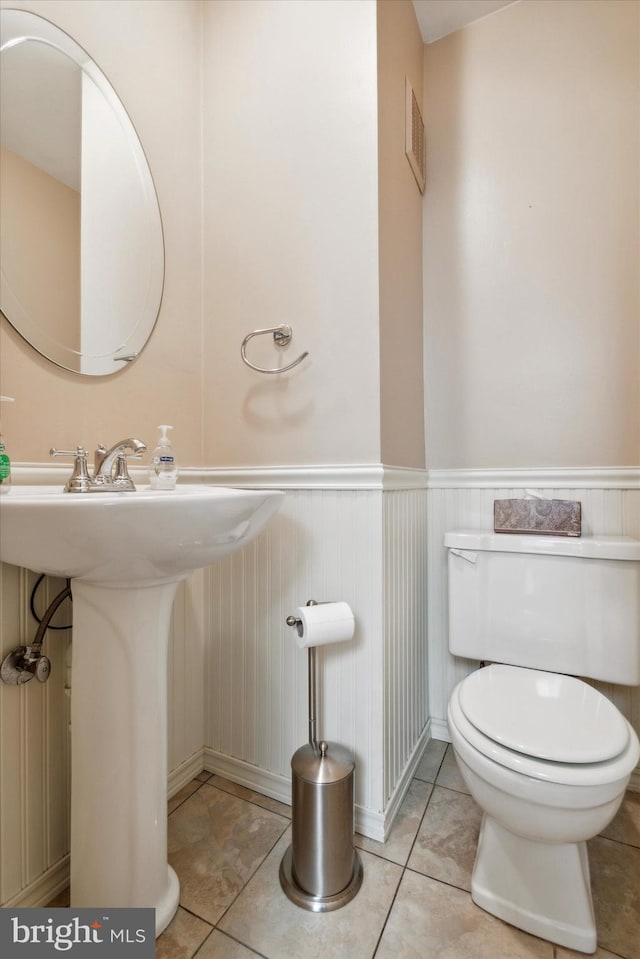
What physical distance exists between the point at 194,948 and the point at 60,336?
129 cm

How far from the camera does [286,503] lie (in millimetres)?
1260

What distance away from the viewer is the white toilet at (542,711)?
794mm

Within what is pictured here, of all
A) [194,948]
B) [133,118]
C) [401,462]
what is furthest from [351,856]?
[133,118]

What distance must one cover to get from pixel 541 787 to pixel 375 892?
50 centimetres

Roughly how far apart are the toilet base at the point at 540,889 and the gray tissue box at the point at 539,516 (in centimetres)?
74

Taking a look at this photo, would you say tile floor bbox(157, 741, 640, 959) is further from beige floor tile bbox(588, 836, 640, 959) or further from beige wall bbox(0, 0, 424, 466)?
beige wall bbox(0, 0, 424, 466)

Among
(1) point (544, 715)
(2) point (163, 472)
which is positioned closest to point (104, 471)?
(2) point (163, 472)

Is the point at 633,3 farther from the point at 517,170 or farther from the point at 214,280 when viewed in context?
the point at 214,280

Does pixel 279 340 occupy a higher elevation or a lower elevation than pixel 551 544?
higher

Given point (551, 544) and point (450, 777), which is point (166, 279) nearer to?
point (551, 544)

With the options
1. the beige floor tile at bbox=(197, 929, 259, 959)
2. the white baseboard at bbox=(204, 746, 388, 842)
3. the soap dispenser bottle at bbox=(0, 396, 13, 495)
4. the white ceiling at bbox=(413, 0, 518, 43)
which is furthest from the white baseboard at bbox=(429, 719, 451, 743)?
the white ceiling at bbox=(413, 0, 518, 43)

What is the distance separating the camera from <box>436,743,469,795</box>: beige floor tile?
1.34 metres

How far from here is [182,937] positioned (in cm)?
89

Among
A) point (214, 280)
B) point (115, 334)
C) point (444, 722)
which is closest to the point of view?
point (115, 334)
